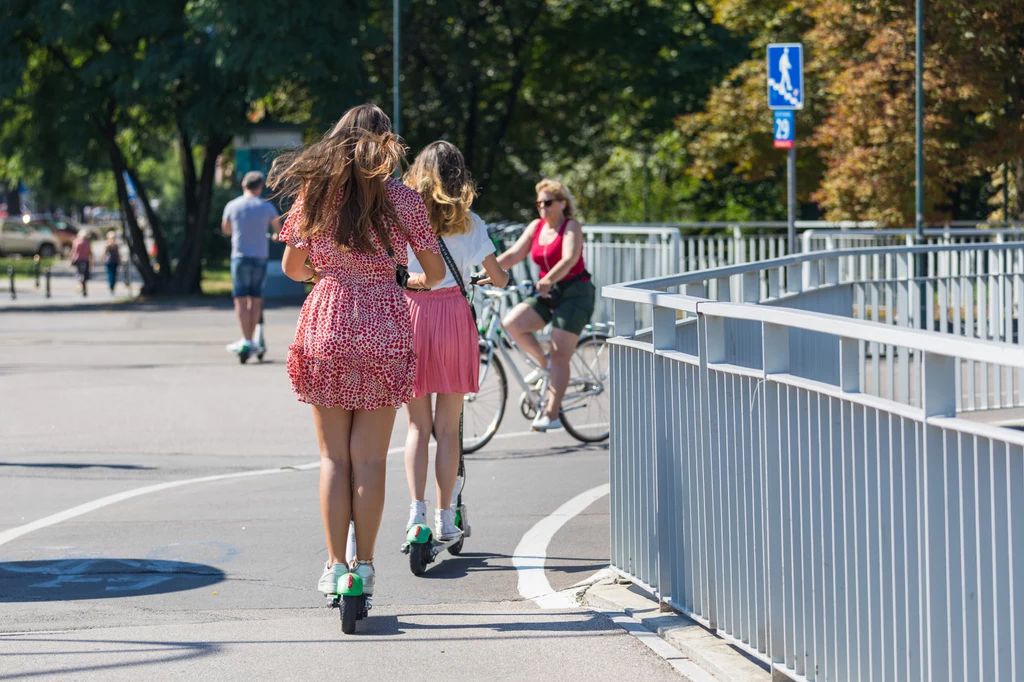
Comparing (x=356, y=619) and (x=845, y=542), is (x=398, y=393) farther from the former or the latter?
(x=845, y=542)

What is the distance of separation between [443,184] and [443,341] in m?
0.69

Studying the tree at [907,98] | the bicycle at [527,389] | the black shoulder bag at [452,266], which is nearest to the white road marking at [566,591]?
the black shoulder bag at [452,266]

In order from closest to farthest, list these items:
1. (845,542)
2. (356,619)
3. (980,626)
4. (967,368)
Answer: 1. (980,626)
2. (845,542)
3. (356,619)
4. (967,368)

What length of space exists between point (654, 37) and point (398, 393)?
2776 centimetres

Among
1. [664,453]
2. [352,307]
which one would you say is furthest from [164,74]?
[664,453]

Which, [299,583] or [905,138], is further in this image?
[905,138]

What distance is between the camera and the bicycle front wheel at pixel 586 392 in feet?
32.6

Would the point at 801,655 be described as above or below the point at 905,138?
below

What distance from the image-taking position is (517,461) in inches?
366

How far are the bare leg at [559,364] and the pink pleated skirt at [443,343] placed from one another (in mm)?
3111

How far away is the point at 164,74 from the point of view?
26781 millimetres

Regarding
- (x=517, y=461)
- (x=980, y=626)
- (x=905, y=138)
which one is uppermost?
(x=905, y=138)

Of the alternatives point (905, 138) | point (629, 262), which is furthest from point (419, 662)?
point (905, 138)

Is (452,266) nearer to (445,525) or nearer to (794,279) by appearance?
(445,525)
